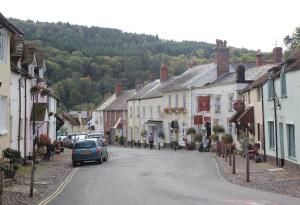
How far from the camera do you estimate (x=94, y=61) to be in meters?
125

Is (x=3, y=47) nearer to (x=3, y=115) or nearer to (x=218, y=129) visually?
(x=3, y=115)

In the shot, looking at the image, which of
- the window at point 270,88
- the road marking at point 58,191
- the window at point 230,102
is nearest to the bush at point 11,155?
the road marking at point 58,191

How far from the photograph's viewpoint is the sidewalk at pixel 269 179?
18.6 m

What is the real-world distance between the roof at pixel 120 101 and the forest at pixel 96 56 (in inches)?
889

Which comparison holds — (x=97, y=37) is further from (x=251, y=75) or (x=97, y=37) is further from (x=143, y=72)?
(x=251, y=75)

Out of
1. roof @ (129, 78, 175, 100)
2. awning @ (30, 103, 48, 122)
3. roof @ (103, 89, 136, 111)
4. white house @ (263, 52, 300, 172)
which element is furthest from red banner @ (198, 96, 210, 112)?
roof @ (103, 89, 136, 111)

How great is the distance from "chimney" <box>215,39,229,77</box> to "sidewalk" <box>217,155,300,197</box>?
73.1ft

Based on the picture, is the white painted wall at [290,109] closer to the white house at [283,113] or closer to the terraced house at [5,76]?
the white house at [283,113]

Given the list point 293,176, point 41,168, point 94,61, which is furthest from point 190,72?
point 94,61

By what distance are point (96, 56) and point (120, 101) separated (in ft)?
152

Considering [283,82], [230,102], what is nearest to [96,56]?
[230,102]

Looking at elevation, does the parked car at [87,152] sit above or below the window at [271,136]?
below

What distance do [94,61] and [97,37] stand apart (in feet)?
31.1

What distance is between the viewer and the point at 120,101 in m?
79.5
